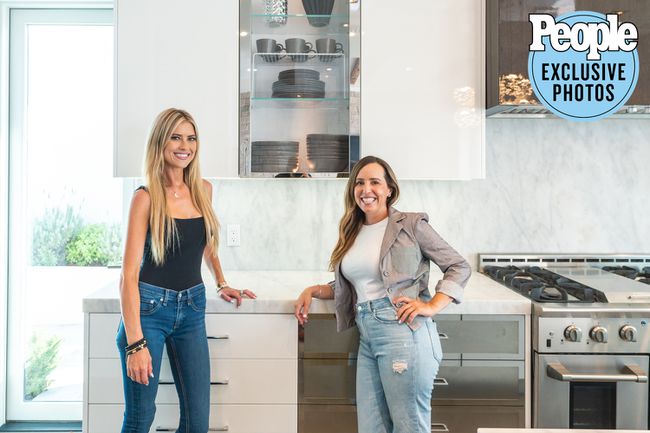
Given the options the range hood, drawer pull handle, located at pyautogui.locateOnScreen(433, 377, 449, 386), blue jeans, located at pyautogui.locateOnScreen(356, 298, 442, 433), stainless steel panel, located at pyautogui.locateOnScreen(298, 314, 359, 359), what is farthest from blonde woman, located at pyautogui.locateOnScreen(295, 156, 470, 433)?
the range hood

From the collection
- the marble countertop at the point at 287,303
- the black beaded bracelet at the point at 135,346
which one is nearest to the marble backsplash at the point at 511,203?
the marble countertop at the point at 287,303

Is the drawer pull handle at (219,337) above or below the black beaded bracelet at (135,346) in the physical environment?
below

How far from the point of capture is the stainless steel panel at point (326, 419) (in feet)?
7.07

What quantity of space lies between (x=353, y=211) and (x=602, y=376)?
1.01 m

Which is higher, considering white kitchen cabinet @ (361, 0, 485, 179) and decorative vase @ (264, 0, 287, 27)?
decorative vase @ (264, 0, 287, 27)

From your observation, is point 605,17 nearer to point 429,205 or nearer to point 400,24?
point 400,24

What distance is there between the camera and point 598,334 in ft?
6.68

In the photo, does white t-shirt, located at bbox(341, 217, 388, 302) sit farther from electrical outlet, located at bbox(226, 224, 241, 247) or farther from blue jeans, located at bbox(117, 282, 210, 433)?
electrical outlet, located at bbox(226, 224, 241, 247)

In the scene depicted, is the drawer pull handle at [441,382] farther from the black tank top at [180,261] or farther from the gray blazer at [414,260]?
the black tank top at [180,261]

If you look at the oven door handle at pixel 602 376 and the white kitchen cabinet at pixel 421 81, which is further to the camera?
the white kitchen cabinet at pixel 421 81

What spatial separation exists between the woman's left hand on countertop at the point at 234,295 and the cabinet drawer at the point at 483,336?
0.68m

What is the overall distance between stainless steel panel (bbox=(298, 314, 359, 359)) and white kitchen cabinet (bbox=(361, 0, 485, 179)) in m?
0.71

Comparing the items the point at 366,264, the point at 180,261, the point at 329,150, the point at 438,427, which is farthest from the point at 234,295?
the point at 438,427

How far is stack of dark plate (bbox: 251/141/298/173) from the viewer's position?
247 cm
